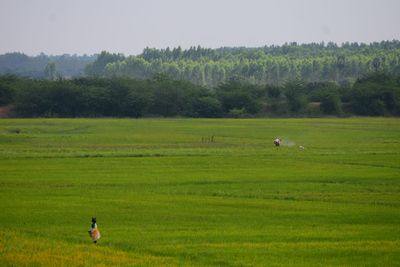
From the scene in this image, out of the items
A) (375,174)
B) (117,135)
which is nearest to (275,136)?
(117,135)

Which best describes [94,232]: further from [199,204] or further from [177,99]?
[177,99]

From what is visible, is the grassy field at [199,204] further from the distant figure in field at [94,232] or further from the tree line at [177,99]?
the tree line at [177,99]

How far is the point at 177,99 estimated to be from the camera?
118 meters

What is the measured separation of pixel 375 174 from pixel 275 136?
34.2 meters

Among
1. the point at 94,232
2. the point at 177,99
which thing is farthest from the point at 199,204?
the point at 177,99

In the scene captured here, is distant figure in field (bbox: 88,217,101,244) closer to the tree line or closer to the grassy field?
the grassy field

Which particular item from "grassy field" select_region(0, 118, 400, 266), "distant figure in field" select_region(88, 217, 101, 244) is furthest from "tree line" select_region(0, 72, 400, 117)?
"distant figure in field" select_region(88, 217, 101, 244)

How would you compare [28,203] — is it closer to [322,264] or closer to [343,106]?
[322,264]

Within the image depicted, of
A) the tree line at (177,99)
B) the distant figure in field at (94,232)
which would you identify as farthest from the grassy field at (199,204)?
the tree line at (177,99)

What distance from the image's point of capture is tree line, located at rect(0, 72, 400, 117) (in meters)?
114

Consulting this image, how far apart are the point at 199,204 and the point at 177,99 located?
8723cm

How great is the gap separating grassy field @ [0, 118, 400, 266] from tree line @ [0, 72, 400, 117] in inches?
1978

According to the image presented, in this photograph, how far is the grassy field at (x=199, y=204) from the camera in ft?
70.3

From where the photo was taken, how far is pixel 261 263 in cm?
2023
